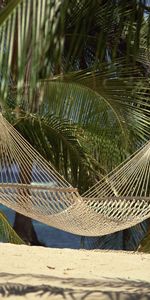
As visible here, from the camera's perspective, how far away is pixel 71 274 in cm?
365

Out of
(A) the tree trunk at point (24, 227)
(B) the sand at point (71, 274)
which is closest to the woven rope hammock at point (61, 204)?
(B) the sand at point (71, 274)

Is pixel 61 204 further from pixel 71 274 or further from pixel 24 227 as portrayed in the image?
pixel 24 227

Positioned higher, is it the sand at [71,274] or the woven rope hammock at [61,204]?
the woven rope hammock at [61,204]

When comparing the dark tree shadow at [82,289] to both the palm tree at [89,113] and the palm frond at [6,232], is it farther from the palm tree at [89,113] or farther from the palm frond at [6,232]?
the palm frond at [6,232]

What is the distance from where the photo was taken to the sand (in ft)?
9.63

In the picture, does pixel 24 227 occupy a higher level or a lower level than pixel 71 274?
lower

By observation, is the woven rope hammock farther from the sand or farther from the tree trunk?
the tree trunk

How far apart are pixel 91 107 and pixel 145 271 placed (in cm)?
165

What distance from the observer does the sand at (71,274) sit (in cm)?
294

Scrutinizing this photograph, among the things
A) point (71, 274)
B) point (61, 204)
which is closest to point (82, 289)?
point (71, 274)

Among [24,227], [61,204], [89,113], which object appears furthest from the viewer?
[24,227]

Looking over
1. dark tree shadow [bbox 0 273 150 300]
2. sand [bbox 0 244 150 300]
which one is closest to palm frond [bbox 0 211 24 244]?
sand [bbox 0 244 150 300]

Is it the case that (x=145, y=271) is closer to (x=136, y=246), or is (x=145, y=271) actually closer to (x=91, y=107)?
(x=91, y=107)

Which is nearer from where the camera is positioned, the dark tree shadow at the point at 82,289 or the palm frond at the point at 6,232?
the dark tree shadow at the point at 82,289
